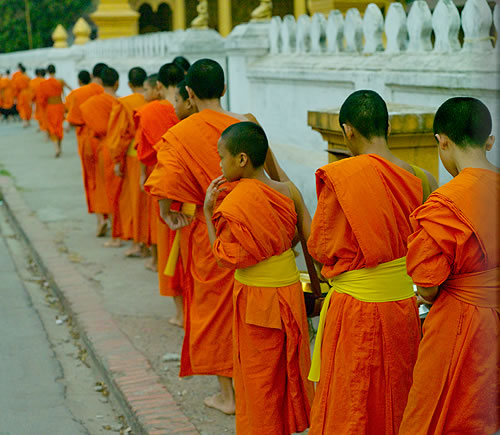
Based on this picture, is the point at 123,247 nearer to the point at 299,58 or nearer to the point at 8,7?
the point at 299,58

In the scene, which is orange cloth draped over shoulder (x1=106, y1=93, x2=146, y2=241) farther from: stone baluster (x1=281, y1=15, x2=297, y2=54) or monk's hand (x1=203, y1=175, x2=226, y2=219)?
monk's hand (x1=203, y1=175, x2=226, y2=219)

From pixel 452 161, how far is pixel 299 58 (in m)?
4.97

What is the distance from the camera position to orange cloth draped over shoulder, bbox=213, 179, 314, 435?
334cm

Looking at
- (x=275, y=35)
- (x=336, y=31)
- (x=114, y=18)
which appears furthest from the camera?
(x=114, y=18)

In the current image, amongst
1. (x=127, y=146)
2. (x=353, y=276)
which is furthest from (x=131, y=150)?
(x=353, y=276)

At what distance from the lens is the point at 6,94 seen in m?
25.7

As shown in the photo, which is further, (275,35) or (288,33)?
(275,35)

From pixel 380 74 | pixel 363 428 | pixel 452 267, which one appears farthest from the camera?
pixel 380 74

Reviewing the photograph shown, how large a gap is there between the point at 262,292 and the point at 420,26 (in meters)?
2.91

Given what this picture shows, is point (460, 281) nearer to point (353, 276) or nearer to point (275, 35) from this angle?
point (353, 276)

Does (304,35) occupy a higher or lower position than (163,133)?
higher

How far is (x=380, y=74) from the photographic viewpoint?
586cm

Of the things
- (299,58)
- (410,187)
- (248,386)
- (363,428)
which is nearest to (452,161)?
(410,187)

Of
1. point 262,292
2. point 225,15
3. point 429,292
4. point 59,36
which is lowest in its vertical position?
point 262,292
